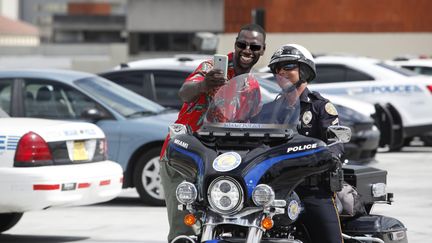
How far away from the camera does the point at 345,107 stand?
55.6ft

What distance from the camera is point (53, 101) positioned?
43.3 feet

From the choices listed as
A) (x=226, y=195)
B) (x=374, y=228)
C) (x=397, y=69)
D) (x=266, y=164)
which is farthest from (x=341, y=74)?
(x=226, y=195)

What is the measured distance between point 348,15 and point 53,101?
2701 cm

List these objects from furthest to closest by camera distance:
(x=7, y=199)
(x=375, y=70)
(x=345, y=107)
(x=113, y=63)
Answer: (x=113, y=63) → (x=375, y=70) → (x=345, y=107) → (x=7, y=199)

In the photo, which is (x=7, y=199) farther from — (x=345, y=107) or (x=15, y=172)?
(x=345, y=107)

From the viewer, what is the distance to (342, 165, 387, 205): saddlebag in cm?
723

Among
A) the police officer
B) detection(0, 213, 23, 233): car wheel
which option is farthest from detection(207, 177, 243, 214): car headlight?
detection(0, 213, 23, 233): car wheel

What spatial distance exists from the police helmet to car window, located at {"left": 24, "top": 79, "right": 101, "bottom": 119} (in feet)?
21.5

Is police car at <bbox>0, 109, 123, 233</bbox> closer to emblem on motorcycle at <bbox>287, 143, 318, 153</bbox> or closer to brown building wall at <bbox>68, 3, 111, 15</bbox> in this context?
emblem on motorcycle at <bbox>287, 143, 318, 153</bbox>

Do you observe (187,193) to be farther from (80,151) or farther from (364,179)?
(80,151)

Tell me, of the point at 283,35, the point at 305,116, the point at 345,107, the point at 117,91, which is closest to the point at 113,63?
the point at 283,35

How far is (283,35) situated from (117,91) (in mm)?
26247

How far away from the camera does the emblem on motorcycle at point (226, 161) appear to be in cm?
588

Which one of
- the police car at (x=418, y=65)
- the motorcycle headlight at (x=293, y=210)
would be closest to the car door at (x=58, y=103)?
the motorcycle headlight at (x=293, y=210)
